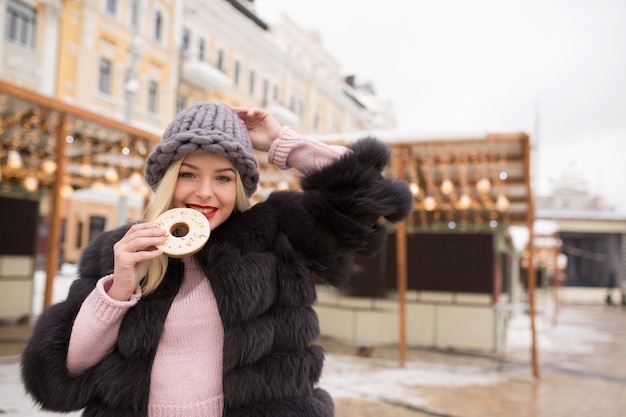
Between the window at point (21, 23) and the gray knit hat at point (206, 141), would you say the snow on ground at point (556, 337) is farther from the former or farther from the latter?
the window at point (21, 23)

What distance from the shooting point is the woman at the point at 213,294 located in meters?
1.40

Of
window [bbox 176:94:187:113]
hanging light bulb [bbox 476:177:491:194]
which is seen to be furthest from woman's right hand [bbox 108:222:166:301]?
window [bbox 176:94:187:113]

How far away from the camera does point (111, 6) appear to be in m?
19.5

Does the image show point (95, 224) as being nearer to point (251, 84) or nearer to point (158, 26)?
point (158, 26)

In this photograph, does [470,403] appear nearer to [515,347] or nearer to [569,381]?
[569,381]

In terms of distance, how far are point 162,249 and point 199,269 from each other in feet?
0.86

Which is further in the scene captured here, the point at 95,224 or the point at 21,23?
the point at 95,224

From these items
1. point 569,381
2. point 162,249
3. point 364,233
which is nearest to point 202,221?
point 162,249

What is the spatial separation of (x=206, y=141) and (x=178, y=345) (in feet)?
1.86

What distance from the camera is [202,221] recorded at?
1.45m

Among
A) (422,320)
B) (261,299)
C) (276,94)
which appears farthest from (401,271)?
(276,94)

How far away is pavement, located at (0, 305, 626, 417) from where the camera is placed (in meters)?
5.43

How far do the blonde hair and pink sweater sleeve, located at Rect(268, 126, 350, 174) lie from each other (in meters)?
0.27

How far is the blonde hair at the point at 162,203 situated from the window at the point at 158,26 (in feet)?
71.3
